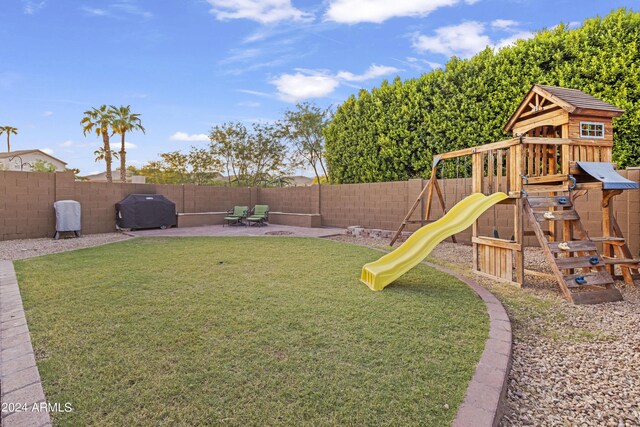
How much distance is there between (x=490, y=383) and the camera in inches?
75.9

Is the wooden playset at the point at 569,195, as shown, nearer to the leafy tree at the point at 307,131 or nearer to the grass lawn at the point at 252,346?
the grass lawn at the point at 252,346

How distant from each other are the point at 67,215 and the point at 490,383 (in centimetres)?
1168

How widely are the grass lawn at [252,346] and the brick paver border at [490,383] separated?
0.25 ft

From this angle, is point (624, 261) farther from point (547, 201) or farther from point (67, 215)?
point (67, 215)

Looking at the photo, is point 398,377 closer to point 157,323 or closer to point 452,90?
point 157,323

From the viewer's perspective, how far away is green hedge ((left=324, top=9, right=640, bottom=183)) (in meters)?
6.38

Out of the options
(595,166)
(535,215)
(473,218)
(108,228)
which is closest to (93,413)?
(473,218)

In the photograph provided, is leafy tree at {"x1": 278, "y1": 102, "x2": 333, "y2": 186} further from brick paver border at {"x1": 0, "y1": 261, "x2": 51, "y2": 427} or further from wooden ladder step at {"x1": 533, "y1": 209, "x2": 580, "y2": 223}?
brick paver border at {"x1": 0, "y1": 261, "x2": 51, "y2": 427}

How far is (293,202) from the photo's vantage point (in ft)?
46.9

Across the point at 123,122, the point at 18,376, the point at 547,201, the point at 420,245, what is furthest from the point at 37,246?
the point at 123,122

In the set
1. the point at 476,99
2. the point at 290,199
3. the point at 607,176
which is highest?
the point at 476,99

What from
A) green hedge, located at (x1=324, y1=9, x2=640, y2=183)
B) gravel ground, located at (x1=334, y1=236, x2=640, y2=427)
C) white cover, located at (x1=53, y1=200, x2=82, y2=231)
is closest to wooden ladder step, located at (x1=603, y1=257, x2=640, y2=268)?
gravel ground, located at (x1=334, y1=236, x2=640, y2=427)

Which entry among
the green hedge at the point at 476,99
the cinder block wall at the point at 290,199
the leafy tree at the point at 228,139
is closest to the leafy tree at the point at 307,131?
Answer: the leafy tree at the point at 228,139

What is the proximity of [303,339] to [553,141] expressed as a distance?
440 centimetres
